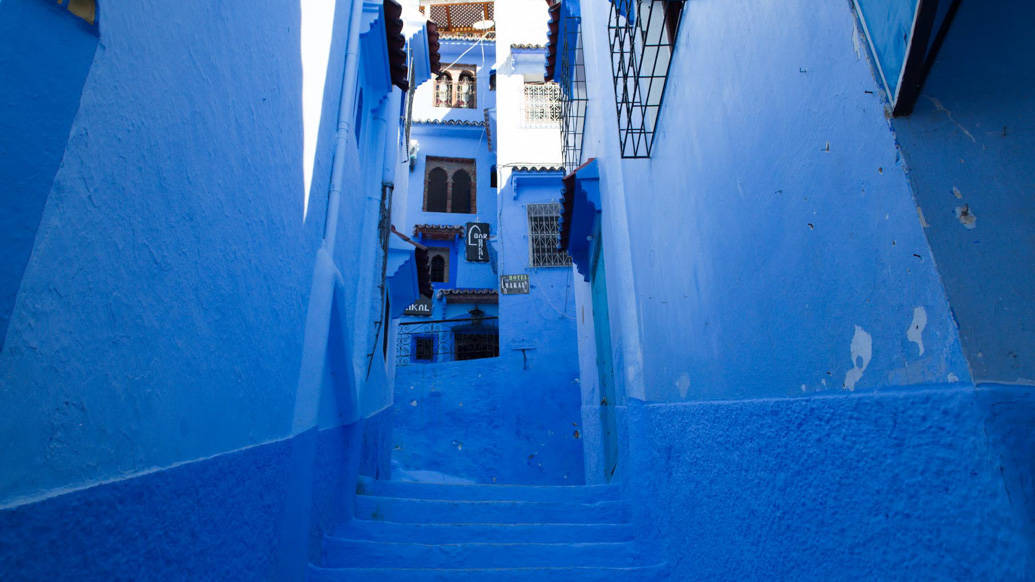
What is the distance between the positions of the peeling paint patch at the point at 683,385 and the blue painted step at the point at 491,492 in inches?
84.9

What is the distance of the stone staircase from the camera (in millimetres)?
3887

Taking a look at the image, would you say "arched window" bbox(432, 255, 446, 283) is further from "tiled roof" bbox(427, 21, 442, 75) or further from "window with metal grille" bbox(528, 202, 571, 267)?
"tiled roof" bbox(427, 21, 442, 75)

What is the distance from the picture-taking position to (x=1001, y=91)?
4.10 feet

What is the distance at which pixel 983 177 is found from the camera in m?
1.23

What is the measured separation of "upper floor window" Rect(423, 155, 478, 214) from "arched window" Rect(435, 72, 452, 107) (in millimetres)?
2219

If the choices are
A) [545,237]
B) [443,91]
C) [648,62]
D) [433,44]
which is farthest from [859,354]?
[443,91]

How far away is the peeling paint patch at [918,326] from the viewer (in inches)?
49.3

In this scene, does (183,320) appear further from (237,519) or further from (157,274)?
(237,519)

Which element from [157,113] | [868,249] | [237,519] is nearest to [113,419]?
[157,113]

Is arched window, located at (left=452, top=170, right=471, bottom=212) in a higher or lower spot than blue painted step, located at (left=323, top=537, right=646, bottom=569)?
higher

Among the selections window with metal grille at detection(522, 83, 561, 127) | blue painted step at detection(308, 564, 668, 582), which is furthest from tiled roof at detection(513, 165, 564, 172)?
blue painted step at detection(308, 564, 668, 582)

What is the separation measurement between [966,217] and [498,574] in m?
3.57

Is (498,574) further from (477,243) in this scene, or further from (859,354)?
(477,243)

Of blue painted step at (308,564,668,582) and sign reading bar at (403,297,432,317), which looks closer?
blue painted step at (308,564,668,582)
